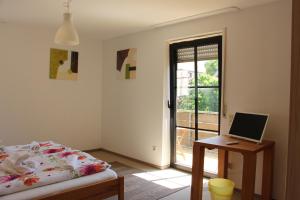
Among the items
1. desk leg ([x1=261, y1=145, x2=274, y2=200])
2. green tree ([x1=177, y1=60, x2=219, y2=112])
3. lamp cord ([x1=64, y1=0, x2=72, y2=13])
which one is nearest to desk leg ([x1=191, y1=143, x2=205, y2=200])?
desk leg ([x1=261, y1=145, x2=274, y2=200])

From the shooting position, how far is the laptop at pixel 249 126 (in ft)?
8.89

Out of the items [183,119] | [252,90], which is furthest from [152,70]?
[252,90]

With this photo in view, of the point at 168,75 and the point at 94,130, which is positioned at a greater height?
the point at 168,75

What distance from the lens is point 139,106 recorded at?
4496mm

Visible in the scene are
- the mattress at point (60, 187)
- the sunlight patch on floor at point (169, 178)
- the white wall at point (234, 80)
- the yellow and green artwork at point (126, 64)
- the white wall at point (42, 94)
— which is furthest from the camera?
the yellow and green artwork at point (126, 64)

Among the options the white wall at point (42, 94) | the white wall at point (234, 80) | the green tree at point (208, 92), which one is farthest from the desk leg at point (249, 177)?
the white wall at point (42, 94)

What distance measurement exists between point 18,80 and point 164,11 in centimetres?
280

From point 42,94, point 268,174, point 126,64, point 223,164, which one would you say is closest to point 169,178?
point 223,164

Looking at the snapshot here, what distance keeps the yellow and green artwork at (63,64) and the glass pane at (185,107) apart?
223 cm

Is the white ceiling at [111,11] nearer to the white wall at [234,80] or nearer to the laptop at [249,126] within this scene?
the white wall at [234,80]

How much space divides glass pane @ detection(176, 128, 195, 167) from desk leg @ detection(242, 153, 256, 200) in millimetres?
1534

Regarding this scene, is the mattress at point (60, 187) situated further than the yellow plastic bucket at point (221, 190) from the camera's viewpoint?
No

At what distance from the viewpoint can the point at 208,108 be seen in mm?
3639

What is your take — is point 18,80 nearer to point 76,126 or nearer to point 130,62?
point 76,126
